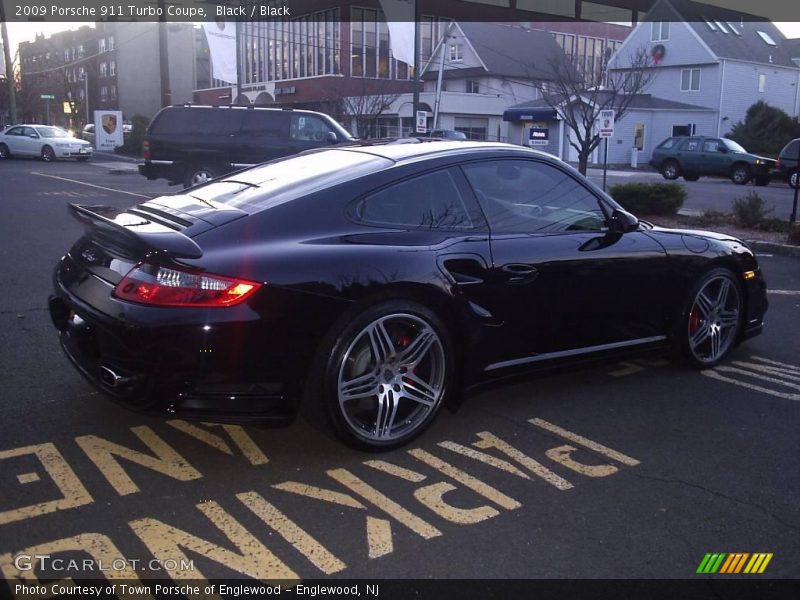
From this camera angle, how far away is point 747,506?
140 inches

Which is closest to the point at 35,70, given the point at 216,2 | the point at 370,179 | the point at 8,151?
the point at 216,2

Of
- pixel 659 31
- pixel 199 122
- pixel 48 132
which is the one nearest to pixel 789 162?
pixel 199 122

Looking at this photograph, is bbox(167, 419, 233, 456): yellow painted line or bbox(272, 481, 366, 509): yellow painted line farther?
bbox(167, 419, 233, 456): yellow painted line

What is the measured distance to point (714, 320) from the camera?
552 centimetres

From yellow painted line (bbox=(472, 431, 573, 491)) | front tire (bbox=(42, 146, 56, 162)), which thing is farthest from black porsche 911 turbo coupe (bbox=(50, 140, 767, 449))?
front tire (bbox=(42, 146, 56, 162))

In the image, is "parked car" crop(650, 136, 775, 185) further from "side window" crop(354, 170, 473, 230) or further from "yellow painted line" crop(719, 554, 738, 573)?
"yellow painted line" crop(719, 554, 738, 573)

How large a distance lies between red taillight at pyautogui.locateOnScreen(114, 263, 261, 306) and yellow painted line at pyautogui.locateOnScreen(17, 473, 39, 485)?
90 cm

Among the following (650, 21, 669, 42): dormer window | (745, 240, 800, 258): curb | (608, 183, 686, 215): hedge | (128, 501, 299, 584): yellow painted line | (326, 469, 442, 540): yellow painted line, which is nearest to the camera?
(128, 501, 299, 584): yellow painted line

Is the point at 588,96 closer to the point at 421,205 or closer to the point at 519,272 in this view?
the point at 519,272

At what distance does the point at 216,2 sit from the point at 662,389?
52.9 metres

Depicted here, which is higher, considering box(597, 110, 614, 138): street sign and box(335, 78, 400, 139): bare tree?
box(335, 78, 400, 139): bare tree

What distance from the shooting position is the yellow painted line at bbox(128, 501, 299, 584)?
9.58 feet

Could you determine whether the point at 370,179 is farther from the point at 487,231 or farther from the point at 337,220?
the point at 487,231

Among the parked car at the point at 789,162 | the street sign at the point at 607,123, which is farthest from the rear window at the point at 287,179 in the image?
the parked car at the point at 789,162
